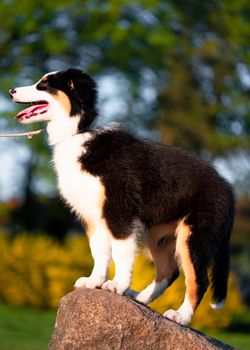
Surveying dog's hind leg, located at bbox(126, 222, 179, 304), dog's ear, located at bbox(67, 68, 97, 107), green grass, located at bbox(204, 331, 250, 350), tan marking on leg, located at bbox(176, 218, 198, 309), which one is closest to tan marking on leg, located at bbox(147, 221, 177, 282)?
dog's hind leg, located at bbox(126, 222, 179, 304)

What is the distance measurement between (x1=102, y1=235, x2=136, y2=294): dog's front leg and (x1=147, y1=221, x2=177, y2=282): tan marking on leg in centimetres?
45

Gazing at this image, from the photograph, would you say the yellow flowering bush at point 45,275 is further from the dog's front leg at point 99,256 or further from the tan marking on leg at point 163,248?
the dog's front leg at point 99,256

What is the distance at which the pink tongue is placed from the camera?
593 cm

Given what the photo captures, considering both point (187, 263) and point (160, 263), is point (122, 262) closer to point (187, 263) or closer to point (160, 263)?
point (187, 263)

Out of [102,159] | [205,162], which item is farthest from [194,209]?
[102,159]

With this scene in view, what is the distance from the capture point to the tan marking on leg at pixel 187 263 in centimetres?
603

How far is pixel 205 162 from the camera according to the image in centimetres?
639

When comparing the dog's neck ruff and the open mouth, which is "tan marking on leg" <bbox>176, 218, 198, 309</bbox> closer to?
the dog's neck ruff

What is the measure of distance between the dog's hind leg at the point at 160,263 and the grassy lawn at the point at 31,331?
20.1 feet

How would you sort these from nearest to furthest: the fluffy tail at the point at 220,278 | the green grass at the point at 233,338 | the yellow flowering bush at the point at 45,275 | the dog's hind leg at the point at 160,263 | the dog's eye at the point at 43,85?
1. the dog's eye at the point at 43,85
2. the dog's hind leg at the point at 160,263
3. the fluffy tail at the point at 220,278
4. the green grass at the point at 233,338
5. the yellow flowering bush at the point at 45,275

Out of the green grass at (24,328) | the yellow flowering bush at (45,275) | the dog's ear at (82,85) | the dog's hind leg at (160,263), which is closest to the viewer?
the dog's ear at (82,85)

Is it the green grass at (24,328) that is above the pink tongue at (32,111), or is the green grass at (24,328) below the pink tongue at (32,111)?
below

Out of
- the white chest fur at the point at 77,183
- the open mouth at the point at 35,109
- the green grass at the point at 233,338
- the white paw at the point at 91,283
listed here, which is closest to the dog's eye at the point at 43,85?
the open mouth at the point at 35,109

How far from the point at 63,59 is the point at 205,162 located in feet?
50.9
